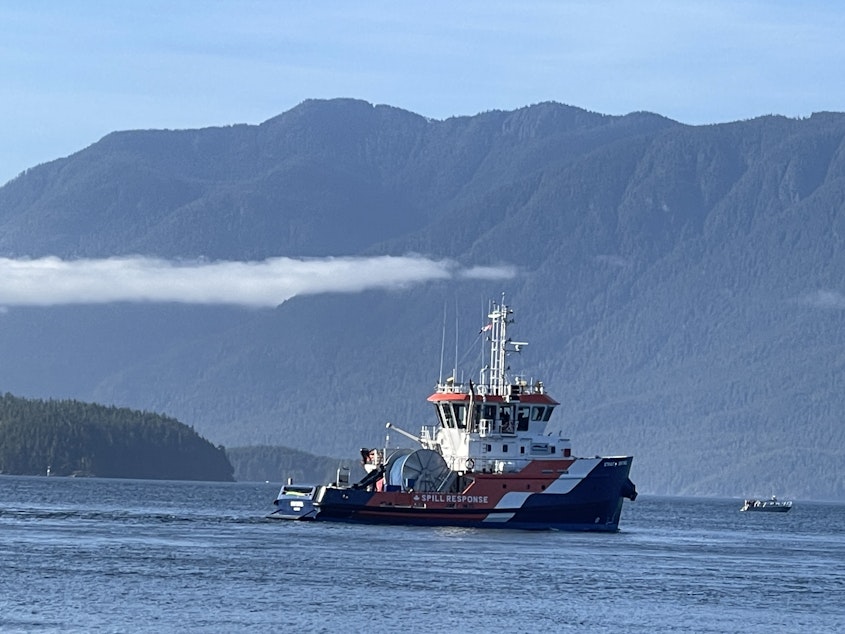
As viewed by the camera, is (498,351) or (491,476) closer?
(491,476)

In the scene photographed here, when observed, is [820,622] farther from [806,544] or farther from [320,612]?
[806,544]

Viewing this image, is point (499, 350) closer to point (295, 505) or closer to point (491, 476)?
point (491, 476)

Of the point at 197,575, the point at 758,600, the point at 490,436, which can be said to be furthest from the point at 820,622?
the point at 490,436

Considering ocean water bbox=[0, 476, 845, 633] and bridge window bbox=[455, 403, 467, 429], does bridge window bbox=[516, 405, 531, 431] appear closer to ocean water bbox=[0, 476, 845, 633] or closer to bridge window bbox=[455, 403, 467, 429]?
bridge window bbox=[455, 403, 467, 429]

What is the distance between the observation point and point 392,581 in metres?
103

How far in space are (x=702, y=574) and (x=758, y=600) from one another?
49.9 feet

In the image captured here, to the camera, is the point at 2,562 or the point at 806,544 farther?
the point at 806,544

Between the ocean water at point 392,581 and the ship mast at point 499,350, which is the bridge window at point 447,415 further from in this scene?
the ocean water at point 392,581

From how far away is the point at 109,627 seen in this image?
271 ft

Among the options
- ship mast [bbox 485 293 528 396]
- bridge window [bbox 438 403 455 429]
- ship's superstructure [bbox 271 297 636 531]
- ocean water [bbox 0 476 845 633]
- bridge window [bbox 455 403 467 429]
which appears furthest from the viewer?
ship mast [bbox 485 293 528 396]

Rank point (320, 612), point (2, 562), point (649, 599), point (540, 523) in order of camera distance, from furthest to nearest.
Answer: point (540, 523) → point (2, 562) → point (649, 599) → point (320, 612)

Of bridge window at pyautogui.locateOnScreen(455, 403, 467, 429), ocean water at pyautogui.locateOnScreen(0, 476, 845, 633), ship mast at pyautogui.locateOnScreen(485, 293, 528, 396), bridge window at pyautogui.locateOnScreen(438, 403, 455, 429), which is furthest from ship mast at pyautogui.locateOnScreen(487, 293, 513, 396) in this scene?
ocean water at pyautogui.locateOnScreen(0, 476, 845, 633)

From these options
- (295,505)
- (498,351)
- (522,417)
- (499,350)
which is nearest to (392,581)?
(522,417)

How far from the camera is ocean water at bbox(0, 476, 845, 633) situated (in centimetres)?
8781
